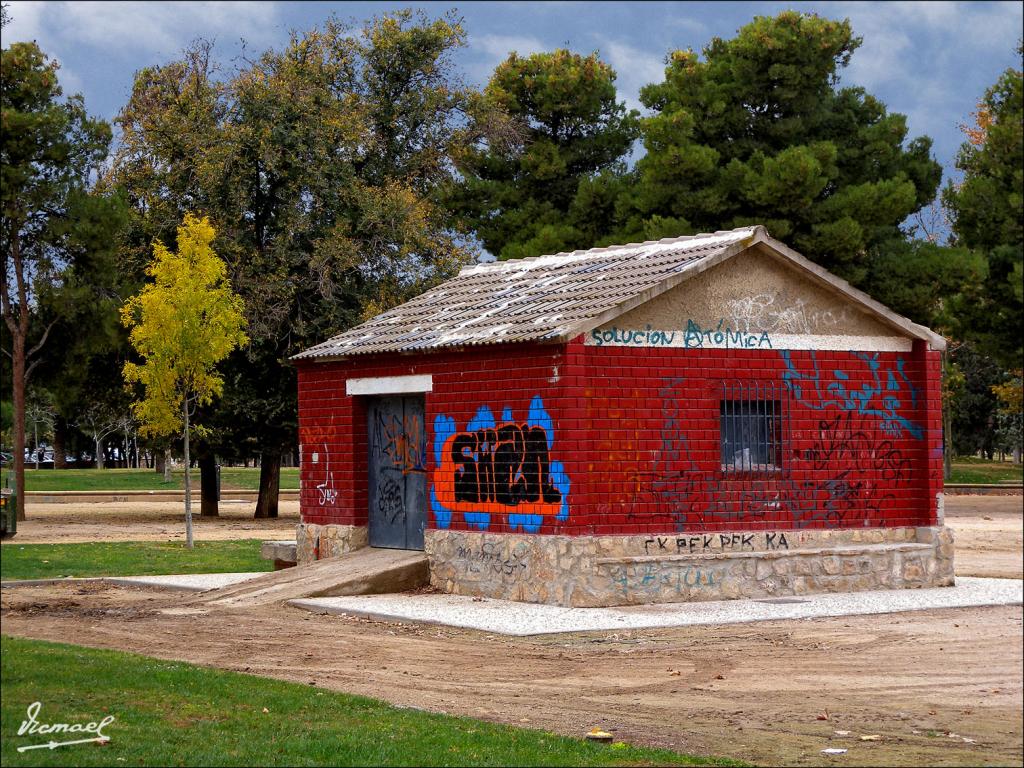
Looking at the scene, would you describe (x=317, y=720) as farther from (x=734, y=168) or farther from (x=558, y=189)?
(x=558, y=189)

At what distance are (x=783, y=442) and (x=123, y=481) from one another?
168 feet

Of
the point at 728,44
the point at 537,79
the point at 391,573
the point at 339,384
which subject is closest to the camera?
the point at 391,573

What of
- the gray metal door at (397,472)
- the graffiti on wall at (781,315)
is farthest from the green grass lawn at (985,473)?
the gray metal door at (397,472)

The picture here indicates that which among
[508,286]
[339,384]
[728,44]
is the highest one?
[728,44]

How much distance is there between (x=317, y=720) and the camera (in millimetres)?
10266

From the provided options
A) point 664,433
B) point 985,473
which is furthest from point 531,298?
point 985,473

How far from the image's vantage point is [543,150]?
5112 centimetres

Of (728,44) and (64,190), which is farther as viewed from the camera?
(728,44)

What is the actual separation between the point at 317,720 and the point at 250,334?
90.4ft

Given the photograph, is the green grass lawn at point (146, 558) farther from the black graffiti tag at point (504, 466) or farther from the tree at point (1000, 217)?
the tree at point (1000, 217)

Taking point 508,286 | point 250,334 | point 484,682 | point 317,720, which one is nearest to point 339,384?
point 508,286

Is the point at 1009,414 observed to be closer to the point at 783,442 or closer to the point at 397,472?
the point at 783,442

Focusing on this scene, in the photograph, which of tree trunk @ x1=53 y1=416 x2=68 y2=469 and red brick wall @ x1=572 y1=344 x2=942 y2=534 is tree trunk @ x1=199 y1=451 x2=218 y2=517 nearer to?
red brick wall @ x1=572 y1=344 x2=942 y2=534
